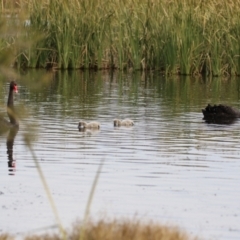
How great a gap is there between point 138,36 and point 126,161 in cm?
1394

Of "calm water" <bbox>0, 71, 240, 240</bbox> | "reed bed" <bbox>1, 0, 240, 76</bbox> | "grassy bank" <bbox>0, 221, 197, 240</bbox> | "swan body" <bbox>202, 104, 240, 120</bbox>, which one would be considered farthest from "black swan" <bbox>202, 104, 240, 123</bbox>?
"grassy bank" <bbox>0, 221, 197, 240</bbox>

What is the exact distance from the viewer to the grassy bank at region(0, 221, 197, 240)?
227 inches

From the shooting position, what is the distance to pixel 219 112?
59.1 ft

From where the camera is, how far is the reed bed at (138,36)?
1019 inches

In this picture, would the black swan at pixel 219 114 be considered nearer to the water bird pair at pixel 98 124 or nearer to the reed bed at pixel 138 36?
the water bird pair at pixel 98 124

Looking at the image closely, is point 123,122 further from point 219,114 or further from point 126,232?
point 126,232

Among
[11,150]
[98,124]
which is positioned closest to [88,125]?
[98,124]

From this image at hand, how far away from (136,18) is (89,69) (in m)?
1.96

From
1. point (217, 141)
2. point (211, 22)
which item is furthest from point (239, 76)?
point (217, 141)

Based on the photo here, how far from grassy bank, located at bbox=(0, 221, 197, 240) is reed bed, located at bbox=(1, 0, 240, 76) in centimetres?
1982

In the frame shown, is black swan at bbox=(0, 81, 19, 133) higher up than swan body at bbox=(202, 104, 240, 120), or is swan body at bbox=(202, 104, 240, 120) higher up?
black swan at bbox=(0, 81, 19, 133)

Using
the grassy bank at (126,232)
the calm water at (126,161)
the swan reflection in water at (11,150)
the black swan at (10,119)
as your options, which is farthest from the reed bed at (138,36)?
the grassy bank at (126,232)

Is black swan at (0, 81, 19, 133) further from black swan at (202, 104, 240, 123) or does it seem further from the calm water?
black swan at (202, 104, 240, 123)

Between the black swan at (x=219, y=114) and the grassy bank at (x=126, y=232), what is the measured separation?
11.5 meters
